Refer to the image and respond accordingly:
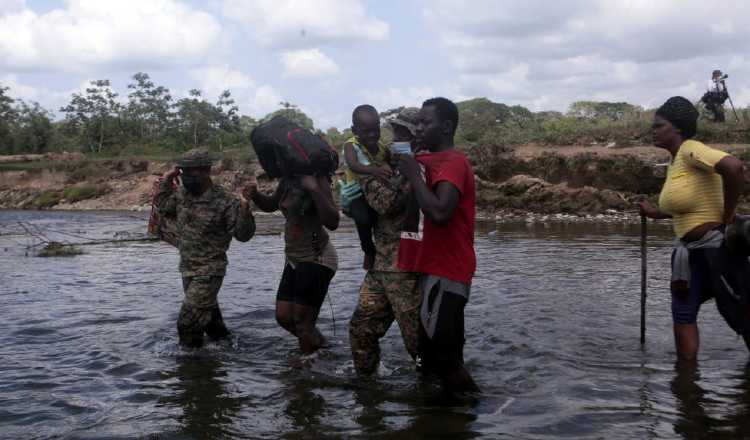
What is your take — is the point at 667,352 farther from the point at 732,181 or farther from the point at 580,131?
the point at 580,131

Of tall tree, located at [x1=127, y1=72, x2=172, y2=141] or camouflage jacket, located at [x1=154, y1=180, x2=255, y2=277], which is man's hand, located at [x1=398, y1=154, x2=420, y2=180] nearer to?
camouflage jacket, located at [x1=154, y1=180, x2=255, y2=277]

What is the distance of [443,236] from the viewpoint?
4.16 m

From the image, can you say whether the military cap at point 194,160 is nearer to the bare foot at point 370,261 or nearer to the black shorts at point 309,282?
the black shorts at point 309,282

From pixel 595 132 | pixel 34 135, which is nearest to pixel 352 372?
pixel 595 132

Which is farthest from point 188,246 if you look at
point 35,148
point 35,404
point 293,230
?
point 35,148

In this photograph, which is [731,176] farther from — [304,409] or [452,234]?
[304,409]

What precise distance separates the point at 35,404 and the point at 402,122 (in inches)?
123

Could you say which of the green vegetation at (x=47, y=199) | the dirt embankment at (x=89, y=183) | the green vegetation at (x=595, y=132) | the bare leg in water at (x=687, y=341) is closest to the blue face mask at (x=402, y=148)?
the bare leg in water at (x=687, y=341)

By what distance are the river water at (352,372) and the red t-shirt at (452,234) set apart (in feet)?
3.11

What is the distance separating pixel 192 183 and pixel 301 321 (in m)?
1.44

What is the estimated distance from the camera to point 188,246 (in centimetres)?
589

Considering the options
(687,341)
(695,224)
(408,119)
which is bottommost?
(687,341)

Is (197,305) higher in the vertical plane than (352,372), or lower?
higher

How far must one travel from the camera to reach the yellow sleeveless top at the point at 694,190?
4.74 metres
